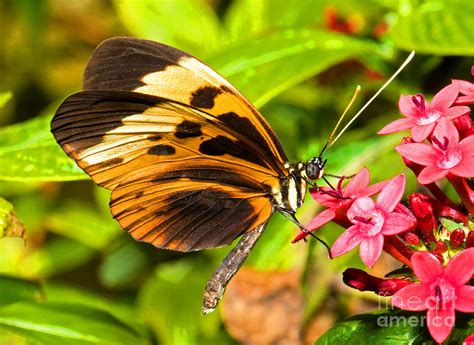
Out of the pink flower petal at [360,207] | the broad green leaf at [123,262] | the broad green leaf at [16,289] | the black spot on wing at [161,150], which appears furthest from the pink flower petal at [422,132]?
the broad green leaf at [123,262]

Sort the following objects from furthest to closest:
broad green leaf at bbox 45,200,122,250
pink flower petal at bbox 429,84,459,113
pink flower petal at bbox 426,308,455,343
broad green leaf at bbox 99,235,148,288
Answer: broad green leaf at bbox 45,200,122,250
broad green leaf at bbox 99,235,148,288
pink flower petal at bbox 429,84,459,113
pink flower petal at bbox 426,308,455,343

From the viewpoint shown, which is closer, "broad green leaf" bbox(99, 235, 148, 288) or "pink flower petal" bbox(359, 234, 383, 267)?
"pink flower petal" bbox(359, 234, 383, 267)

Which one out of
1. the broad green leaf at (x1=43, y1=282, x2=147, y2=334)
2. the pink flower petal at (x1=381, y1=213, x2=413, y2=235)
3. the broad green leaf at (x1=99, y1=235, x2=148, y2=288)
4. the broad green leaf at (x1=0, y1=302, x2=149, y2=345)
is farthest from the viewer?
the broad green leaf at (x1=99, y1=235, x2=148, y2=288)

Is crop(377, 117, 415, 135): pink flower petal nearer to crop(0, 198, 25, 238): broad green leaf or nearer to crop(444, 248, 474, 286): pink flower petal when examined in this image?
crop(444, 248, 474, 286): pink flower petal

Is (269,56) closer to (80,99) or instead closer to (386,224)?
(80,99)

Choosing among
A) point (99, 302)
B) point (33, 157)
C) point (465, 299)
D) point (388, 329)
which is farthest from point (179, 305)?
point (465, 299)

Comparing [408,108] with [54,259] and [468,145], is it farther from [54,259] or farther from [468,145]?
[54,259]

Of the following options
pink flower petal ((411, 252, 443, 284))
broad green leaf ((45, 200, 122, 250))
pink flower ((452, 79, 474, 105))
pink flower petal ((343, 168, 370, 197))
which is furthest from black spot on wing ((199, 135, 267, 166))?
Result: broad green leaf ((45, 200, 122, 250))
